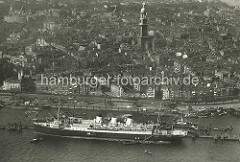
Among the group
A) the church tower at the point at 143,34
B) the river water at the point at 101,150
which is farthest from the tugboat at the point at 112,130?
the church tower at the point at 143,34

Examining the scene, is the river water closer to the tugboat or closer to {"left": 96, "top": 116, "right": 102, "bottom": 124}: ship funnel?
the tugboat

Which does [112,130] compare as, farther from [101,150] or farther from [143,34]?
[143,34]

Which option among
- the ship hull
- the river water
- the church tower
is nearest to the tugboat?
the ship hull

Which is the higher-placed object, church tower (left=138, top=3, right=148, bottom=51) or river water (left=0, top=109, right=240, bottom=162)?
church tower (left=138, top=3, right=148, bottom=51)

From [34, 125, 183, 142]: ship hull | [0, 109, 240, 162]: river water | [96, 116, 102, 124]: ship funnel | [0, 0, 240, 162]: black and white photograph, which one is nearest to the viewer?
[0, 109, 240, 162]: river water

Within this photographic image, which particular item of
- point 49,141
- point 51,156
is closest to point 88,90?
point 49,141

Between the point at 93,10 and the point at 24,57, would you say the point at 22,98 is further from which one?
the point at 93,10

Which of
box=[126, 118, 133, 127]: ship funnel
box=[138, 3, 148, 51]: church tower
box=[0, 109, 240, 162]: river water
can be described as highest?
box=[138, 3, 148, 51]: church tower
